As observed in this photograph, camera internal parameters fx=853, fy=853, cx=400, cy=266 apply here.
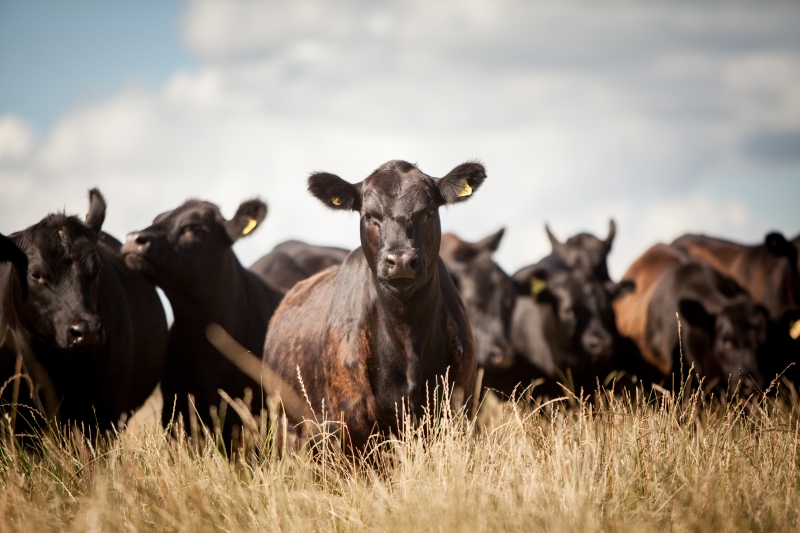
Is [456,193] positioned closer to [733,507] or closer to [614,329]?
[733,507]

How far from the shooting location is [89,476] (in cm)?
474

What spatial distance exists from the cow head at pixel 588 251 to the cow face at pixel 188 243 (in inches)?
146

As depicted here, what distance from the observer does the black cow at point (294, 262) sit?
9.62m

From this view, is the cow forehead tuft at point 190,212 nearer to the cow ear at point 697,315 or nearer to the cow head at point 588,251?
the cow head at point 588,251

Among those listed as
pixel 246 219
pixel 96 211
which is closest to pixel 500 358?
pixel 246 219

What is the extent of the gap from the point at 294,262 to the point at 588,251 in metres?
3.43

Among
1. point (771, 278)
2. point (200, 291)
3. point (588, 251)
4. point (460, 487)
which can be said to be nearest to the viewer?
point (460, 487)

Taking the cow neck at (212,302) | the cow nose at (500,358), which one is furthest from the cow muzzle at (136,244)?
the cow nose at (500,358)

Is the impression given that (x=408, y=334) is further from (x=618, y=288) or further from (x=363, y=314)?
(x=618, y=288)

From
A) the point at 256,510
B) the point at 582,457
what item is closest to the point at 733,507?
the point at 582,457

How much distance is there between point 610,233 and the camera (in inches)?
401

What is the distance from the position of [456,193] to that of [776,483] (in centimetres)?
249

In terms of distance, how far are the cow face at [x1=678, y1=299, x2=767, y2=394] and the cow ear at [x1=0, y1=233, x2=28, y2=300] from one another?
19.9 ft

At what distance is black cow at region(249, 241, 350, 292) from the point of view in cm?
962
